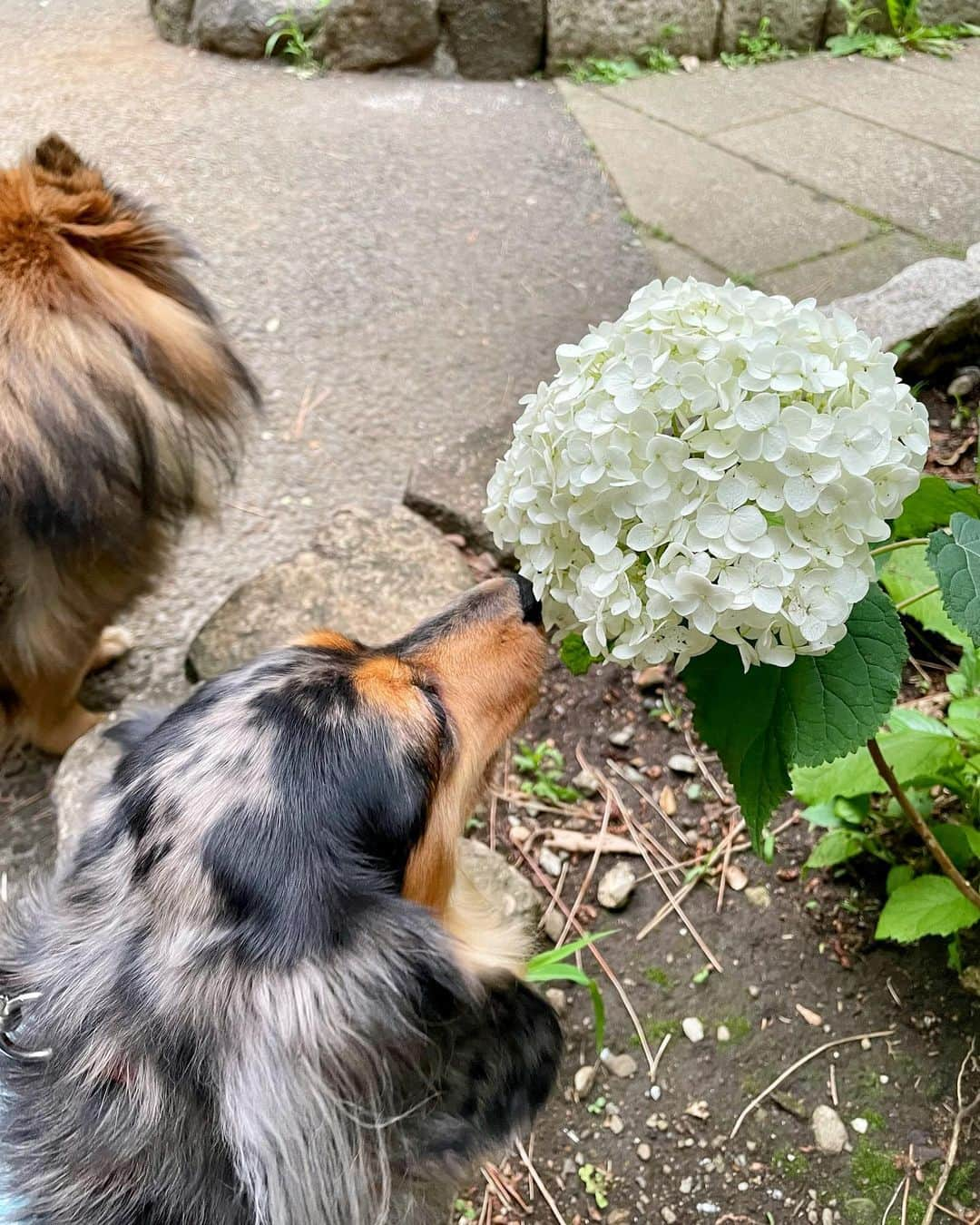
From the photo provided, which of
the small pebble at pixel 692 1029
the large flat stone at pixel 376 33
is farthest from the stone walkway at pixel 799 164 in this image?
the small pebble at pixel 692 1029

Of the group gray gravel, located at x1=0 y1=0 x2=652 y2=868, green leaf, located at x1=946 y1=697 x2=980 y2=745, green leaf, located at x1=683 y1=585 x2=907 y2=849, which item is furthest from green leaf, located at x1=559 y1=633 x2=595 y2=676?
gray gravel, located at x1=0 y1=0 x2=652 y2=868

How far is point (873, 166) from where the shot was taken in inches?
181

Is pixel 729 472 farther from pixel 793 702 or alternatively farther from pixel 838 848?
pixel 838 848

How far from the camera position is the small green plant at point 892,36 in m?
5.79

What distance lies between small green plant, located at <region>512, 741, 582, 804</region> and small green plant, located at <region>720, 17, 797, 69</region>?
5.13 m

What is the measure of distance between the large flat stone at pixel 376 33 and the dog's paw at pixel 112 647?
4.36m

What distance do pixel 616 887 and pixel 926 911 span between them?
26.0 inches

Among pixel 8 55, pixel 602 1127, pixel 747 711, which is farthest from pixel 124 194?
pixel 8 55

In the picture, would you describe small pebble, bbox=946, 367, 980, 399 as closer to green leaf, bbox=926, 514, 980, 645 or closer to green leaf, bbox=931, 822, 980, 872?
green leaf, bbox=931, 822, 980, 872

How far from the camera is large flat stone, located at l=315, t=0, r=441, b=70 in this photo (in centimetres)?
536

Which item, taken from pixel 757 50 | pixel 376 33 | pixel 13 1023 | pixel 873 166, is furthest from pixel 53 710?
pixel 757 50

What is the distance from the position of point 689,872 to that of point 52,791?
1.50 metres

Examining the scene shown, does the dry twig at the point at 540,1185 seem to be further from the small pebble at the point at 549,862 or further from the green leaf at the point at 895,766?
the green leaf at the point at 895,766

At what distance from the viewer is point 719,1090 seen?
71.6 inches
